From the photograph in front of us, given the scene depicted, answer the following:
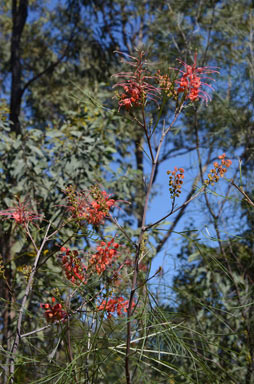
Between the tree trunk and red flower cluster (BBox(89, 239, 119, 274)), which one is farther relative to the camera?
the tree trunk

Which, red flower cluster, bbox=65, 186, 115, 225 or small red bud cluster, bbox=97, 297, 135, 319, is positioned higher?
red flower cluster, bbox=65, 186, 115, 225

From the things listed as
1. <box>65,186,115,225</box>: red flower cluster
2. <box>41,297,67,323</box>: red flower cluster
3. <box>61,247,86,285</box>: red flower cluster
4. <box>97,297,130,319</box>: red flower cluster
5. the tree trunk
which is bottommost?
<box>41,297,67,323</box>: red flower cluster

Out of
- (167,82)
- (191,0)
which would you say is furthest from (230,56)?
(167,82)

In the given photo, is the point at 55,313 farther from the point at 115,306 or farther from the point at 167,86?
the point at 167,86

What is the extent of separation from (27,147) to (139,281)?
1.92 m

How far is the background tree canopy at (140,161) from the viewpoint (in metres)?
1.14

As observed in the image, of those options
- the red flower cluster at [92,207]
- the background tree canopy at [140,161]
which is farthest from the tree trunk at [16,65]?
the red flower cluster at [92,207]

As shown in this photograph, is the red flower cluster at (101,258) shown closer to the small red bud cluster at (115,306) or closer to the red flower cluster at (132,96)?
the small red bud cluster at (115,306)

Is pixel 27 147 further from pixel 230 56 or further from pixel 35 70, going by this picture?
pixel 35 70

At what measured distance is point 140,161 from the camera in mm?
6277

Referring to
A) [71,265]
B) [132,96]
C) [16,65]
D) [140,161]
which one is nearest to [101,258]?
[71,265]

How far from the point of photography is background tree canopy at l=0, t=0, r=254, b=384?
1.14 meters

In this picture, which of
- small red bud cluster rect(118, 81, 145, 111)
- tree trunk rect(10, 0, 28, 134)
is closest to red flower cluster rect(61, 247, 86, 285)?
small red bud cluster rect(118, 81, 145, 111)

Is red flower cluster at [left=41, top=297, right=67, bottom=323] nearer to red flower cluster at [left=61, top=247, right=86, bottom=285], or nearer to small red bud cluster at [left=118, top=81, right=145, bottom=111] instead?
red flower cluster at [left=61, top=247, right=86, bottom=285]
